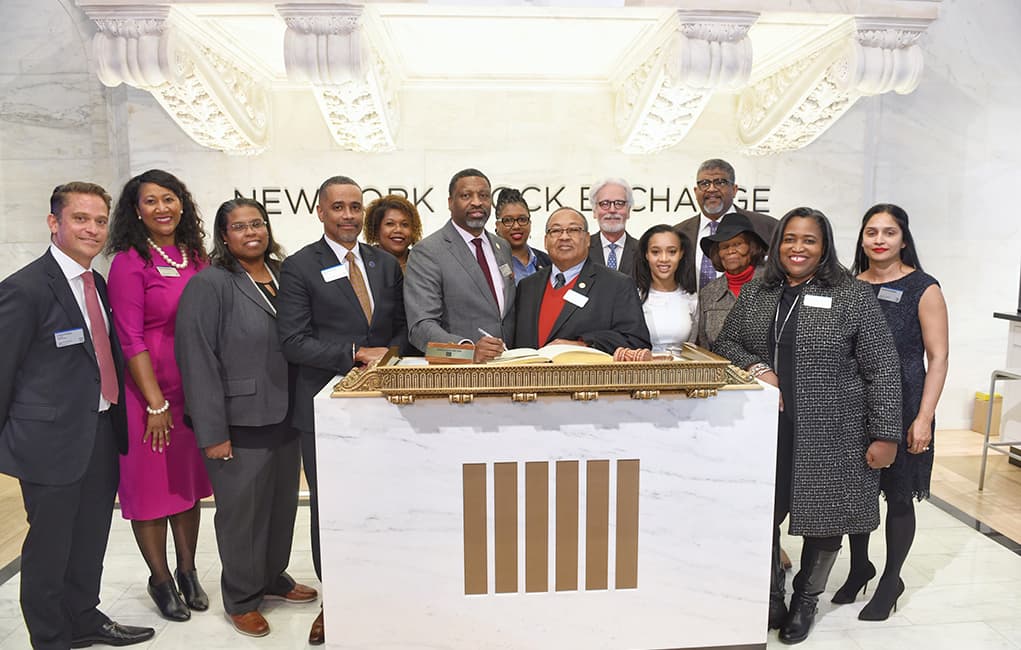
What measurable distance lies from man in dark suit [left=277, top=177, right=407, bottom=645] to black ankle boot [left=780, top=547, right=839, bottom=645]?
1.84 m

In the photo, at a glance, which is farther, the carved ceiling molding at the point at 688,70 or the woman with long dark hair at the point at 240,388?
the carved ceiling molding at the point at 688,70

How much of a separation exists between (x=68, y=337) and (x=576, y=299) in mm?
1819

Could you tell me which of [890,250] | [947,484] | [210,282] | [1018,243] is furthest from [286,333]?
[1018,243]

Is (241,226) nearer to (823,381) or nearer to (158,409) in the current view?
(158,409)

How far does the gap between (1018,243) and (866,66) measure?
2975mm

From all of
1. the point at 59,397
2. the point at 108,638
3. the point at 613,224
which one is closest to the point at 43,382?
the point at 59,397

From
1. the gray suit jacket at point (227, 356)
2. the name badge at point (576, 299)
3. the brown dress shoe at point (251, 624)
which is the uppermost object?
the name badge at point (576, 299)

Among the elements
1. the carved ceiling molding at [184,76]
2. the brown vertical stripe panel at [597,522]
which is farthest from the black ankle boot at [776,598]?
the carved ceiling molding at [184,76]

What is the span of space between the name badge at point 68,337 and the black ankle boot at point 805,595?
2.82 meters

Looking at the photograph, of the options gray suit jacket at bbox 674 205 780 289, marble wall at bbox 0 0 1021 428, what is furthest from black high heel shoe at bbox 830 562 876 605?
marble wall at bbox 0 0 1021 428

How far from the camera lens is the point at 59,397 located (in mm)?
2408

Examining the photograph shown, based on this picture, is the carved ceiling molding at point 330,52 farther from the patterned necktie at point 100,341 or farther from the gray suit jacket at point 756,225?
the gray suit jacket at point 756,225

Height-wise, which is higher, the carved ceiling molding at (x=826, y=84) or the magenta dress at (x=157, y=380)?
the carved ceiling molding at (x=826, y=84)

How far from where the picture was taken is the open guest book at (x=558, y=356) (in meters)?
2.33
